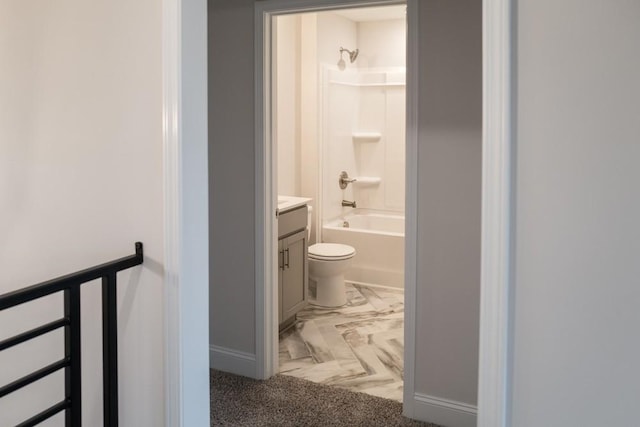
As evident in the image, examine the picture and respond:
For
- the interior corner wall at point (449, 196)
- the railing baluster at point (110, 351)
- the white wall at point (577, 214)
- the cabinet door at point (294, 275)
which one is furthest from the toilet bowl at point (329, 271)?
the white wall at point (577, 214)

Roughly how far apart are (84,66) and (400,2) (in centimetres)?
155

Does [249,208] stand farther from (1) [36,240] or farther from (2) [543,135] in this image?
(2) [543,135]

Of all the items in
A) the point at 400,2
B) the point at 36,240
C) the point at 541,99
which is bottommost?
the point at 36,240

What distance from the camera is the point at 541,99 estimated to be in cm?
135

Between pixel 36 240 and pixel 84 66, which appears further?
pixel 36 240

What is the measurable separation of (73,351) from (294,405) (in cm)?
143

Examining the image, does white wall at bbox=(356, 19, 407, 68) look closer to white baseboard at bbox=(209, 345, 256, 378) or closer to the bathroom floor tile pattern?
the bathroom floor tile pattern

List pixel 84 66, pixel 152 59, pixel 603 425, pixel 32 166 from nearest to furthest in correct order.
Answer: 1. pixel 603 425
2. pixel 152 59
3. pixel 84 66
4. pixel 32 166

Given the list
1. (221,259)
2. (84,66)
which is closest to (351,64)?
(221,259)

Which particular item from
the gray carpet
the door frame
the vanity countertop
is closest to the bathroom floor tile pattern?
the gray carpet

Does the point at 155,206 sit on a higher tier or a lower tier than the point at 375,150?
lower

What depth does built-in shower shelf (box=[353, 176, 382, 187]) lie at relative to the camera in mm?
5786

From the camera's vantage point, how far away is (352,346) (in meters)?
3.71

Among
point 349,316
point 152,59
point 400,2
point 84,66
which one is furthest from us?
point 349,316
